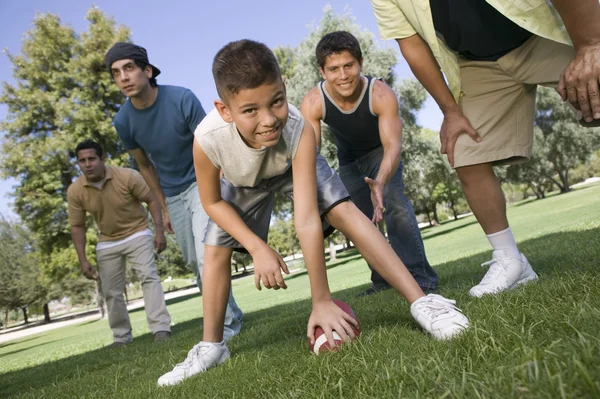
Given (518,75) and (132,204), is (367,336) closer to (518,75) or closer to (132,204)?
(518,75)

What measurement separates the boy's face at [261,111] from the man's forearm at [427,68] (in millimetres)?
1134

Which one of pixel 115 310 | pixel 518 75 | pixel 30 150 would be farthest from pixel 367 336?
pixel 30 150

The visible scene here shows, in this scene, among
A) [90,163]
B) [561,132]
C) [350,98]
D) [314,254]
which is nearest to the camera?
[314,254]

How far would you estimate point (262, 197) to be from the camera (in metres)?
3.53

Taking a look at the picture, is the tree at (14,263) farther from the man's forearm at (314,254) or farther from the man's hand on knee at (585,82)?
the man's hand on knee at (585,82)

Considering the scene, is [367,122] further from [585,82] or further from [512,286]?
[585,82]

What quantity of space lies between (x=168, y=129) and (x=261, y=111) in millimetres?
3085

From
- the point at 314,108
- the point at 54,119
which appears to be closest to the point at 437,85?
the point at 314,108

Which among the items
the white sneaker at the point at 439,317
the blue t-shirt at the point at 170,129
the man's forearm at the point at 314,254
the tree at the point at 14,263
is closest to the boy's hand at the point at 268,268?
the man's forearm at the point at 314,254

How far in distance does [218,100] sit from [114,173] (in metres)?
4.85

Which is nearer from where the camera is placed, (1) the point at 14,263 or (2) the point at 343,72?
(2) the point at 343,72

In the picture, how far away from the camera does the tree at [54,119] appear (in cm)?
2581

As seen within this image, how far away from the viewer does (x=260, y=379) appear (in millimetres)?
2482

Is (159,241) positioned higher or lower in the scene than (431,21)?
lower
